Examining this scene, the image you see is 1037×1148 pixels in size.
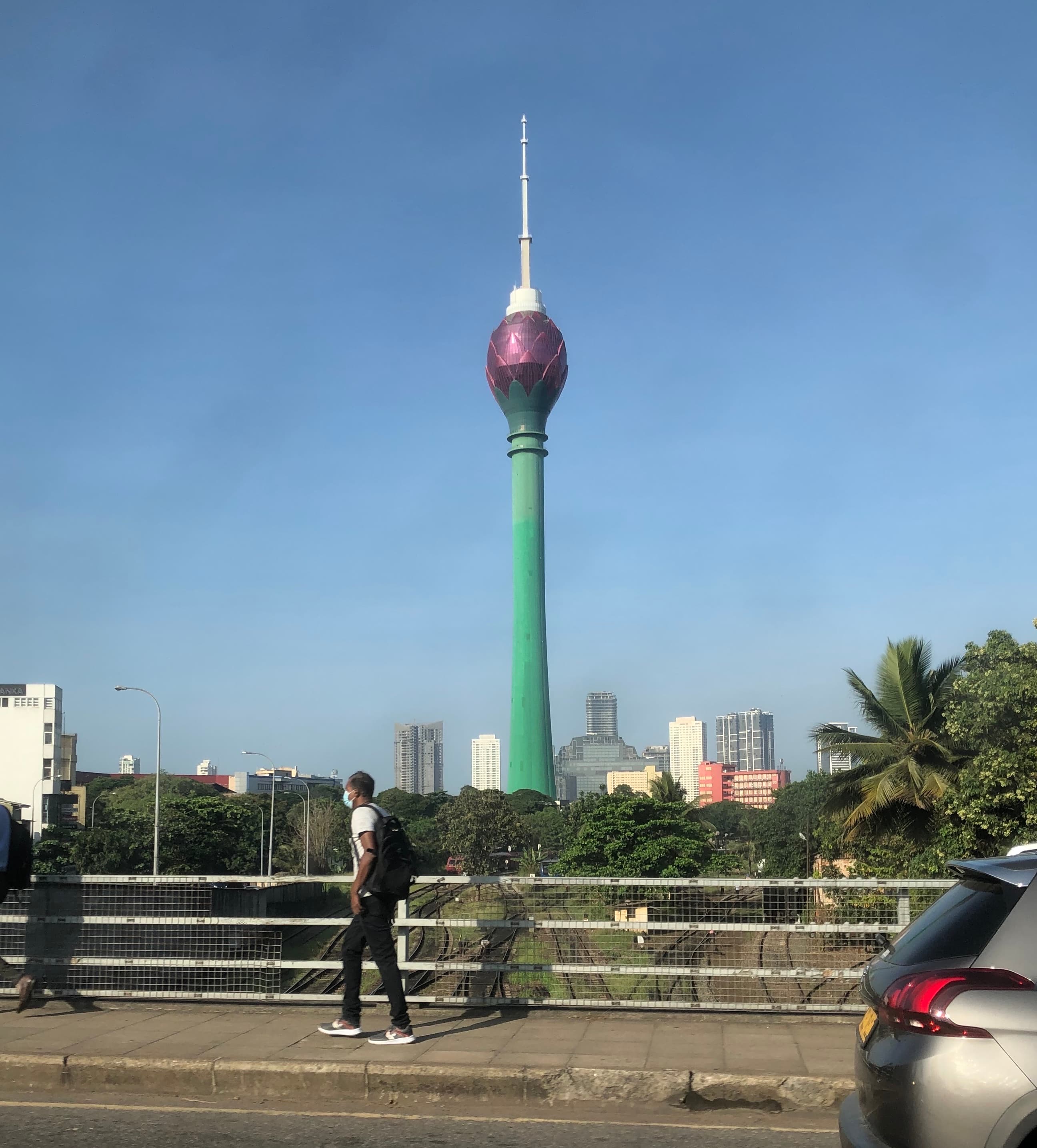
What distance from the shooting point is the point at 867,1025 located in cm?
469

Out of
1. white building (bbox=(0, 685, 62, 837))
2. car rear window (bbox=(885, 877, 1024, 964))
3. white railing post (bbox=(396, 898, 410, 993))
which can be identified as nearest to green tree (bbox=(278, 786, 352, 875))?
white building (bbox=(0, 685, 62, 837))

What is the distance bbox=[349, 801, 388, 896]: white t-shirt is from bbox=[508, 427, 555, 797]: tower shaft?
373 ft

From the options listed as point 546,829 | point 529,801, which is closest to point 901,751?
point 546,829

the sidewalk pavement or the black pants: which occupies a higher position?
the black pants

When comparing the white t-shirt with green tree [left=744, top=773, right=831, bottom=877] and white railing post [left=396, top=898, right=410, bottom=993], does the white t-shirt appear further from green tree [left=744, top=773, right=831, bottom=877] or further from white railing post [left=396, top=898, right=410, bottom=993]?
green tree [left=744, top=773, right=831, bottom=877]

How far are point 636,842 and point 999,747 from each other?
38768 millimetres

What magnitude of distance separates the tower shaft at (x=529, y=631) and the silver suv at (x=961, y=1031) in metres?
117

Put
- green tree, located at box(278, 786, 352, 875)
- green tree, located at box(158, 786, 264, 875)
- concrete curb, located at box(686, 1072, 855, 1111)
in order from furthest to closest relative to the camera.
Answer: green tree, located at box(278, 786, 352, 875) → green tree, located at box(158, 786, 264, 875) → concrete curb, located at box(686, 1072, 855, 1111)

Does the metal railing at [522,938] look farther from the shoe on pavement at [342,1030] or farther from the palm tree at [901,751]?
the palm tree at [901,751]

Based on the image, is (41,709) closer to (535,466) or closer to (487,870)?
(487,870)

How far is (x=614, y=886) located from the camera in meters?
9.38

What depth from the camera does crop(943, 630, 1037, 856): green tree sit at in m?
21.3

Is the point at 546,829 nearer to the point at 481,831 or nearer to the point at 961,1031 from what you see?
the point at 481,831

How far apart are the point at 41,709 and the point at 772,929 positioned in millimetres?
95421
